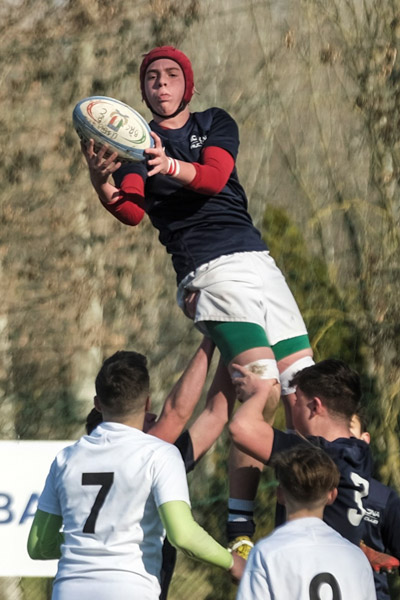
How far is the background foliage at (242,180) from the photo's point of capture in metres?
9.51

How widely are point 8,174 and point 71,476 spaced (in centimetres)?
687

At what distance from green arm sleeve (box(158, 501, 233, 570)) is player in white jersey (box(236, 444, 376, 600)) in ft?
1.07

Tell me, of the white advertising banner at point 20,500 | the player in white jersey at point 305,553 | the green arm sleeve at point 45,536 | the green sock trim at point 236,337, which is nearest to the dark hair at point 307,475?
the player in white jersey at point 305,553

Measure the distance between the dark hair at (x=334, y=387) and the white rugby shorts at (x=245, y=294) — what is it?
60cm

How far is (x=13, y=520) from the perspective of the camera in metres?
7.11

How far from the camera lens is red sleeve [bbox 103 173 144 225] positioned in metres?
4.46

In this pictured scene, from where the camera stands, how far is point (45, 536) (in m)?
3.99

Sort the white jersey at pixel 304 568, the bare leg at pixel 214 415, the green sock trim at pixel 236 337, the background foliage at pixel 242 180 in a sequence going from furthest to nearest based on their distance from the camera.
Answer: the background foliage at pixel 242 180 → the bare leg at pixel 214 415 → the green sock trim at pixel 236 337 → the white jersey at pixel 304 568

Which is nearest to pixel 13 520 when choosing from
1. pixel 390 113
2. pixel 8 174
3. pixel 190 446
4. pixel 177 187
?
pixel 190 446

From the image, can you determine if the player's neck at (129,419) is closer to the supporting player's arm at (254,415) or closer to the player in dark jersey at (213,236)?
the supporting player's arm at (254,415)

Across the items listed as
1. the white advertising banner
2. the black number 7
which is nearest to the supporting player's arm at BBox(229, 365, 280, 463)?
the black number 7

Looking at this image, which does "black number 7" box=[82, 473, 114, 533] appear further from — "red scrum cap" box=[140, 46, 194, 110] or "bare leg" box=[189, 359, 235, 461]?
"red scrum cap" box=[140, 46, 194, 110]

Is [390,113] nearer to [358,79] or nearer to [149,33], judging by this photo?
[358,79]

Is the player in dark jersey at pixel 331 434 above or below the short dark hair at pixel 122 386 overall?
below
